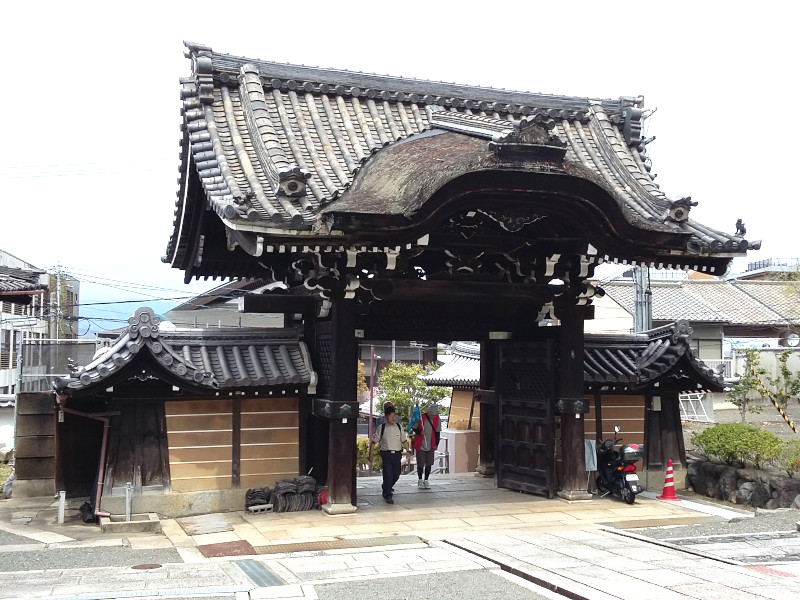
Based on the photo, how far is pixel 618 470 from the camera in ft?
46.2

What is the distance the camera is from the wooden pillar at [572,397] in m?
13.5

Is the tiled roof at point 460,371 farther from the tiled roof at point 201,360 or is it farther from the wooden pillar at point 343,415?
the wooden pillar at point 343,415

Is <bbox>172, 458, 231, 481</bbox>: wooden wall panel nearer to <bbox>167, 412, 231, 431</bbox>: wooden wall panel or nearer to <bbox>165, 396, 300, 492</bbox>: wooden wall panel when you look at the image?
<bbox>165, 396, 300, 492</bbox>: wooden wall panel

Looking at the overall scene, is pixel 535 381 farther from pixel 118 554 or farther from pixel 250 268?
pixel 118 554

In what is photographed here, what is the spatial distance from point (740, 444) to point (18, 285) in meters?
13.2

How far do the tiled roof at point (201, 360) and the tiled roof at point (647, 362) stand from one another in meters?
5.34

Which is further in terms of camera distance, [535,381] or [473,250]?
[535,381]

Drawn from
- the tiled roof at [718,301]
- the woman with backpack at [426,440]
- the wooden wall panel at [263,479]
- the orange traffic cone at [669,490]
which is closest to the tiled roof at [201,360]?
the wooden wall panel at [263,479]

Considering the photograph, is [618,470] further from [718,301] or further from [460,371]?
[718,301]

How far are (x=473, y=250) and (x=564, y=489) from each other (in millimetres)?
4376

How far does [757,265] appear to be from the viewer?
60500 millimetres

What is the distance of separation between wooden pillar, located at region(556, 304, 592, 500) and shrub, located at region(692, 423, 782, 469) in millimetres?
4080

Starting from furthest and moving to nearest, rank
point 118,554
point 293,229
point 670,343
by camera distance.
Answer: point 670,343
point 293,229
point 118,554

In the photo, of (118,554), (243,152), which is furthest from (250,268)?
(118,554)
